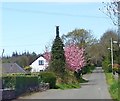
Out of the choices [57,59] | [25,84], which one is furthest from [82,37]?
[25,84]

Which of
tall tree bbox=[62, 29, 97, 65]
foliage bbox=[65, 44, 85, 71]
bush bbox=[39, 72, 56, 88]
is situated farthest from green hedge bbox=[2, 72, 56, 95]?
tall tree bbox=[62, 29, 97, 65]

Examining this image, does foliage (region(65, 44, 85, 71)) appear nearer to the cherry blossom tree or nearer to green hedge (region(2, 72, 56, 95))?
the cherry blossom tree

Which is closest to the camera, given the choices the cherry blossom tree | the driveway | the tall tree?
the driveway

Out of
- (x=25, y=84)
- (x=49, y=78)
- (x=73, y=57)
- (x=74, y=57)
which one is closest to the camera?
(x=25, y=84)

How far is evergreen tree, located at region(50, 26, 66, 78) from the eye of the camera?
166 feet

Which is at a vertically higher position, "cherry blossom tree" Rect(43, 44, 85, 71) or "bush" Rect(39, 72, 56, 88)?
"cherry blossom tree" Rect(43, 44, 85, 71)

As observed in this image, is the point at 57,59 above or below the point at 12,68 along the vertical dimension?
above

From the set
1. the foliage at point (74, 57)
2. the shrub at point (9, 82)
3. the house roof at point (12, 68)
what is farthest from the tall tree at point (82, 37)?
the shrub at point (9, 82)

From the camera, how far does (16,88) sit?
1245 inches

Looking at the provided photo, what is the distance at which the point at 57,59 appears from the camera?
2010 inches

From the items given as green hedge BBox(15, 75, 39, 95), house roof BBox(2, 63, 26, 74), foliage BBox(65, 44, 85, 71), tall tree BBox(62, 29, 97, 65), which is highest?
tall tree BBox(62, 29, 97, 65)

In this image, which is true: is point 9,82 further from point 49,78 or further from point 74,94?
point 49,78

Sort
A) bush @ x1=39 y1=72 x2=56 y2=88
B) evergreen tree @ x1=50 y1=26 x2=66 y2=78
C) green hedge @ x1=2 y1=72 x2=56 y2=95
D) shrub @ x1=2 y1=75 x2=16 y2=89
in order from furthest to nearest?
1. evergreen tree @ x1=50 y1=26 x2=66 y2=78
2. bush @ x1=39 y1=72 x2=56 y2=88
3. green hedge @ x1=2 y1=72 x2=56 y2=95
4. shrub @ x1=2 y1=75 x2=16 y2=89

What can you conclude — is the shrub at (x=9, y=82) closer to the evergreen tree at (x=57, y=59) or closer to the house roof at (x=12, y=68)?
the evergreen tree at (x=57, y=59)
